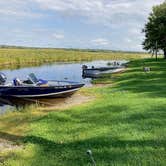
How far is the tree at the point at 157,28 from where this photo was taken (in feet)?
213

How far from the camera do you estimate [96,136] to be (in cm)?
1232

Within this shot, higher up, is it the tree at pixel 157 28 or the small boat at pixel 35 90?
the tree at pixel 157 28

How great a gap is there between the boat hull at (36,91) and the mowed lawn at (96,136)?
726 centimetres

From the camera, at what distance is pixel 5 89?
A: 85.2ft

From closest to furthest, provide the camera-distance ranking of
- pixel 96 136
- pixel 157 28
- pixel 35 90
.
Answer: pixel 96 136 → pixel 35 90 → pixel 157 28

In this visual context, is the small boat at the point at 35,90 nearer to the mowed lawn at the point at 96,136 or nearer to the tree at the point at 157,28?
the mowed lawn at the point at 96,136

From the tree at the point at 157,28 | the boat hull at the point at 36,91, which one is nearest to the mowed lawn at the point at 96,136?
the boat hull at the point at 36,91

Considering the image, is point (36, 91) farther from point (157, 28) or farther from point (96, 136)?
point (157, 28)

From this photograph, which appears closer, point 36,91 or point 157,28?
point 36,91

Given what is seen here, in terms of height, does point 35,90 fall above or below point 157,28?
below

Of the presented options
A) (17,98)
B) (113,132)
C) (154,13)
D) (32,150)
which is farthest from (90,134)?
Result: (154,13)

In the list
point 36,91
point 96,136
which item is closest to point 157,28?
point 36,91

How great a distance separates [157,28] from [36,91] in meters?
44.8

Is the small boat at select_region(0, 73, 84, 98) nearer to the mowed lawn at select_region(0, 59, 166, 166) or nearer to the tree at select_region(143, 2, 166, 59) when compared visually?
the mowed lawn at select_region(0, 59, 166, 166)
